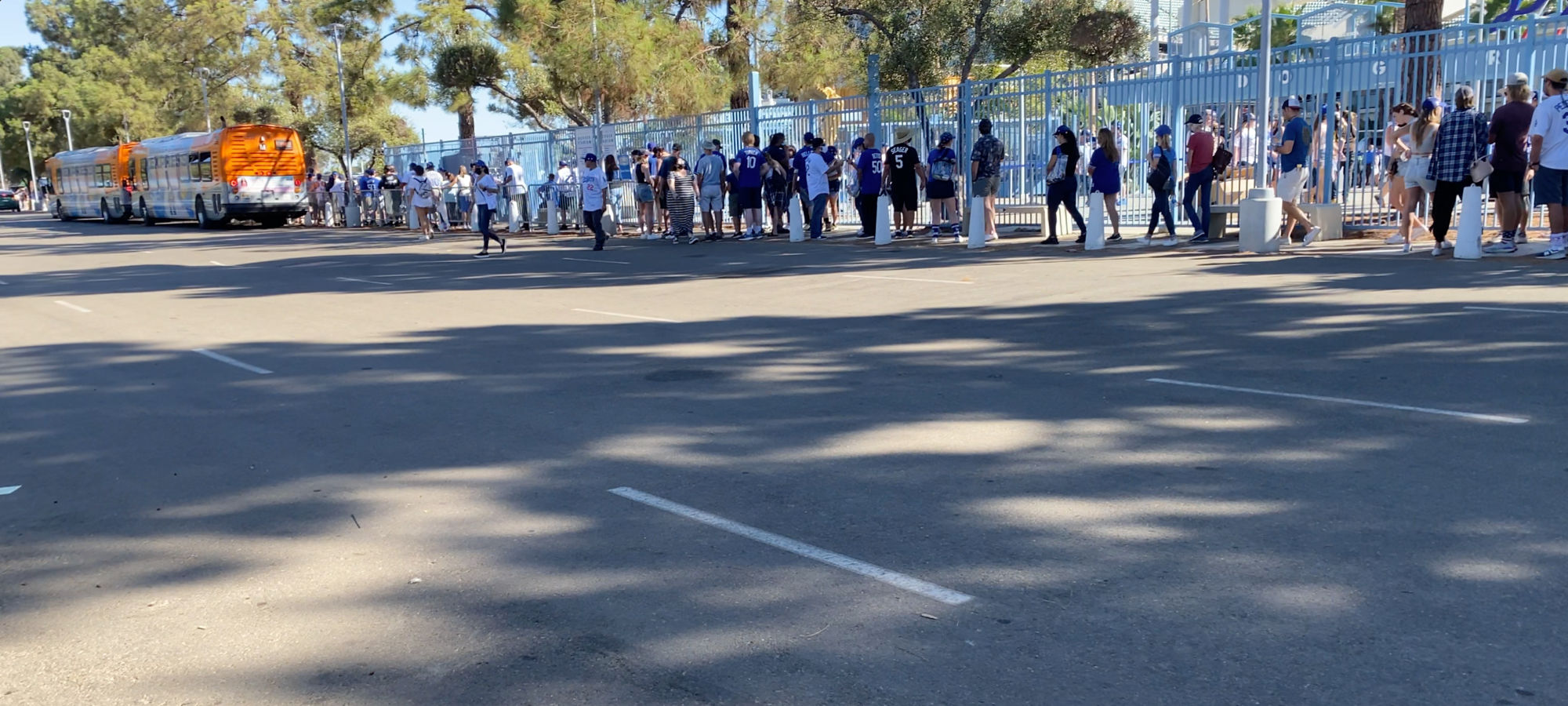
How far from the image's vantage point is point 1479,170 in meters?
13.2

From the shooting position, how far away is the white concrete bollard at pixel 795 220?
21.6 metres

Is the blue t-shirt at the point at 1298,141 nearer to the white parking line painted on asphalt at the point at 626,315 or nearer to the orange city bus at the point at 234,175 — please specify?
the white parking line painted on asphalt at the point at 626,315

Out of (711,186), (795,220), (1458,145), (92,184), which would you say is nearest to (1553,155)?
(1458,145)

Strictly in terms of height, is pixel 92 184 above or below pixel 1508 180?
above

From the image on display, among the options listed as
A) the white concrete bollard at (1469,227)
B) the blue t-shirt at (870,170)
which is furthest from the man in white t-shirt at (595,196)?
the white concrete bollard at (1469,227)

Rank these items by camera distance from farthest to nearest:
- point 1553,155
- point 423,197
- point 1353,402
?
point 423,197 → point 1553,155 → point 1353,402

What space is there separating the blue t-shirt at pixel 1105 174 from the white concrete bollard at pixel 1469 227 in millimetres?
4701

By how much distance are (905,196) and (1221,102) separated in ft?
16.7

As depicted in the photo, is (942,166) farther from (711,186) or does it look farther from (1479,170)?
(1479,170)

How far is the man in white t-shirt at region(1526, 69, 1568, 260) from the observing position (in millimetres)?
12367

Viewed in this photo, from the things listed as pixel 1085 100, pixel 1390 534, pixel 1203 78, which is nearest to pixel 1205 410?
pixel 1390 534

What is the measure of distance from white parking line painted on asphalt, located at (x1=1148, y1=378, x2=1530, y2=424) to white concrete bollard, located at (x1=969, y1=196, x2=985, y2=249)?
10812 millimetres

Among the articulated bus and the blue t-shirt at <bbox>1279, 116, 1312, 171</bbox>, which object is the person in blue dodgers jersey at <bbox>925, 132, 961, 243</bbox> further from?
the articulated bus

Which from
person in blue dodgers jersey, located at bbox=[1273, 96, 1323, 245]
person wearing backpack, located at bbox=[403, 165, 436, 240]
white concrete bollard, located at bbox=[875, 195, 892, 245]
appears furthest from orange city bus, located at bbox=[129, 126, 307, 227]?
person in blue dodgers jersey, located at bbox=[1273, 96, 1323, 245]
